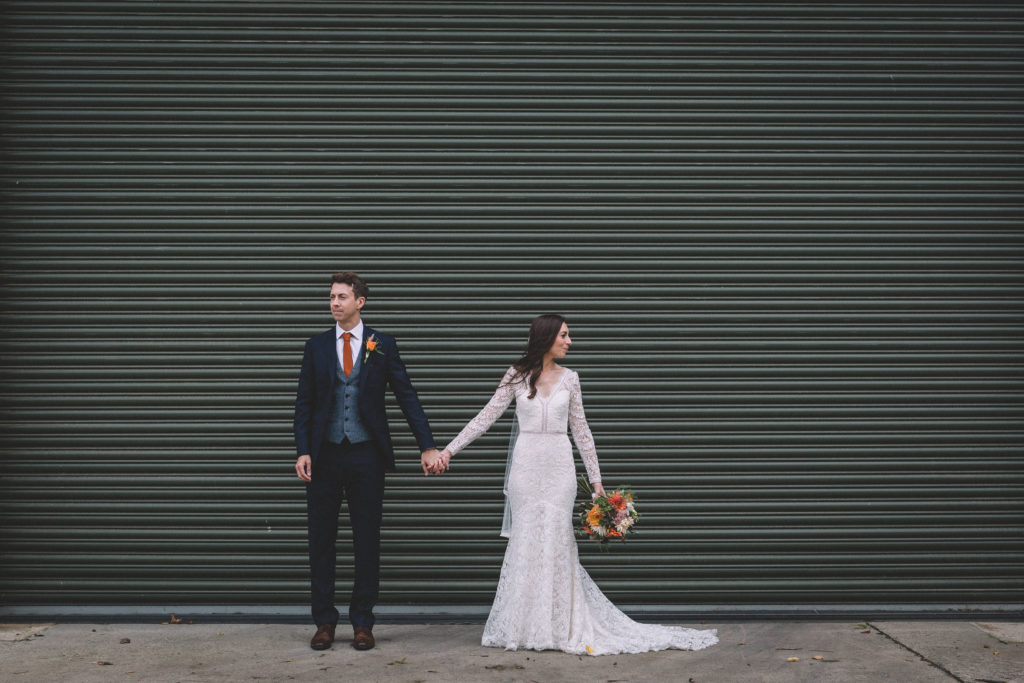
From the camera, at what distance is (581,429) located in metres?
5.09

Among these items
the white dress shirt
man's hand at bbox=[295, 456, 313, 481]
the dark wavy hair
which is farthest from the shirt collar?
the dark wavy hair

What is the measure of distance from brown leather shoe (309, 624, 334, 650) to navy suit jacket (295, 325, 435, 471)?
A: 3.50ft

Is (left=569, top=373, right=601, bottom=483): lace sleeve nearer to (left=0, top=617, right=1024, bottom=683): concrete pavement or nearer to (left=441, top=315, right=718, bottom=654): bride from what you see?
(left=441, top=315, right=718, bottom=654): bride

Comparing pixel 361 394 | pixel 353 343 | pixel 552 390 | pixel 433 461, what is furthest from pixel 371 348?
pixel 552 390

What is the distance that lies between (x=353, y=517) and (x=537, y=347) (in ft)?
5.20

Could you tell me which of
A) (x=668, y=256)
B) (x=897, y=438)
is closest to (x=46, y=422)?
(x=668, y=256)

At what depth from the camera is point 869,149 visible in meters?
6.01

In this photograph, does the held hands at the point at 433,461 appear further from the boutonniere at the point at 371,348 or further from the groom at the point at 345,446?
the boutonniere at the point at 371,348

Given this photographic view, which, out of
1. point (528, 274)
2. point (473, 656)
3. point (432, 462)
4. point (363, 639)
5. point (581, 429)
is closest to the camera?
point (473, 656)

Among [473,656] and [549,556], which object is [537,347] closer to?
[549,556]

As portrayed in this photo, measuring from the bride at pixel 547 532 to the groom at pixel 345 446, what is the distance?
1.67ft

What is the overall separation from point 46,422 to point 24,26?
2998mm

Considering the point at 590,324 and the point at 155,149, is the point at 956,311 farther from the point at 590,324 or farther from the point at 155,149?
the point at 155,149

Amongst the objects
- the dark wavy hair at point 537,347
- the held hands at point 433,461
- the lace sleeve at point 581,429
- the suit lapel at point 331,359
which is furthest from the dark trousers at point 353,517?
the lace sleeve at point 581,429
